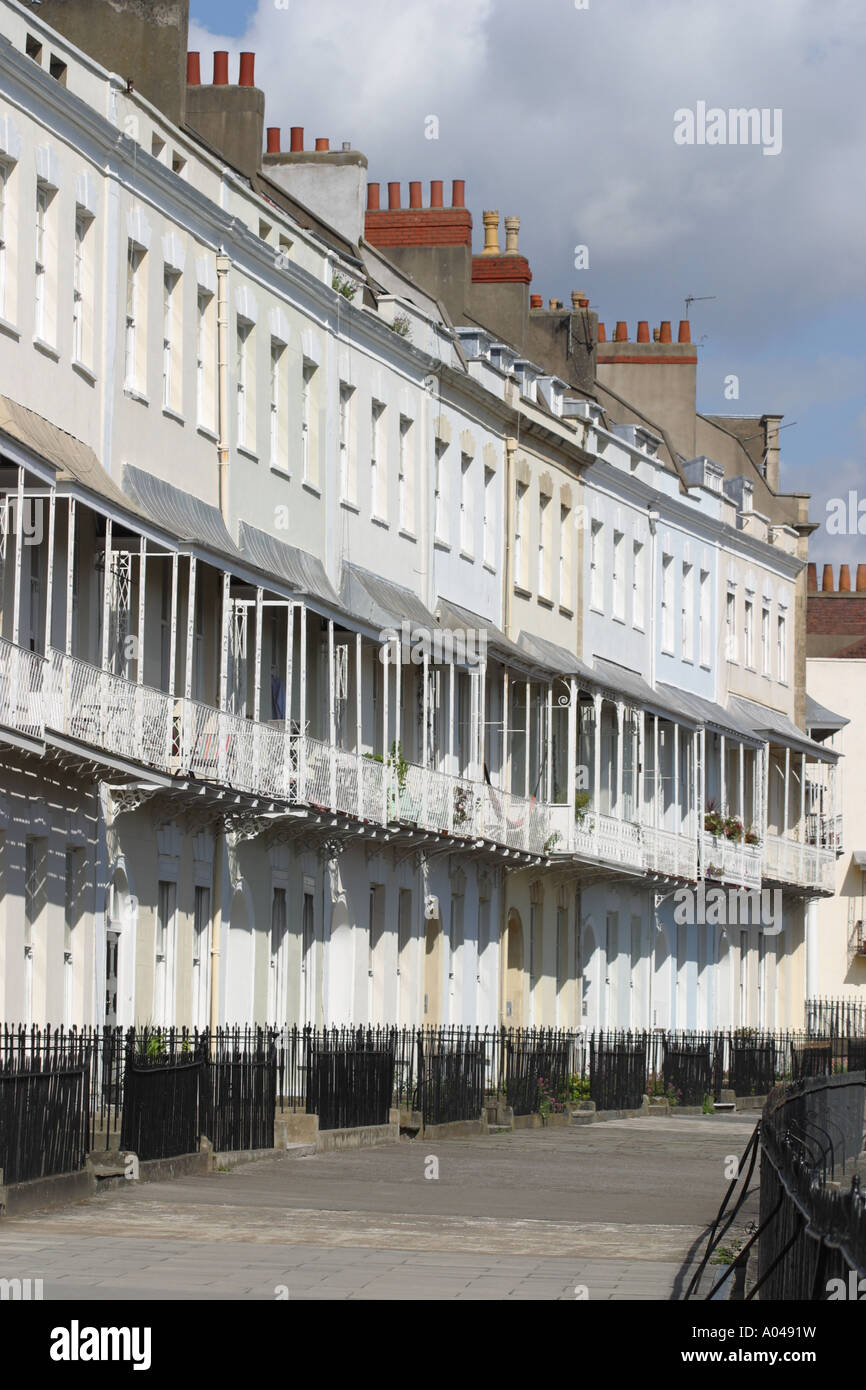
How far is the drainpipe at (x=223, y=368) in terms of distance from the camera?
2936 centimetres

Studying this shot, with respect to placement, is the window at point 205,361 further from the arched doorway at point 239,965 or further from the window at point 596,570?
the window at point 596,570

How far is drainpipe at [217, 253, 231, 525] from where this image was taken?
29.4 m

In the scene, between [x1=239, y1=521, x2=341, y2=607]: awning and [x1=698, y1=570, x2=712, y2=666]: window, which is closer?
[x1=239, y1=521, x2=341, y2=607]: awning

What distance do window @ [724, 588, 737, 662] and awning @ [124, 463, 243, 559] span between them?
933 inches

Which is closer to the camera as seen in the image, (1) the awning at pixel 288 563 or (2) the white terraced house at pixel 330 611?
(2) the white terraced house at pixel 330 611

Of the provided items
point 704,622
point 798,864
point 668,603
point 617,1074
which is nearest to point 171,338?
point 617,1074

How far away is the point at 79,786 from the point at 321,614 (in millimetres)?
5971

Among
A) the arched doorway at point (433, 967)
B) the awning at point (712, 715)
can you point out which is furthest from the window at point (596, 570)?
the arched doorway at point (433, 967)

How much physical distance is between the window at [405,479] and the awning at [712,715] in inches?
452

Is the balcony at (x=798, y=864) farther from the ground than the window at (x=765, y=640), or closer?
closer

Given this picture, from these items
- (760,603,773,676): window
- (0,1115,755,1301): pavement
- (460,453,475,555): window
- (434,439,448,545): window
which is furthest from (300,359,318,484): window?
(760,603,773,676): window

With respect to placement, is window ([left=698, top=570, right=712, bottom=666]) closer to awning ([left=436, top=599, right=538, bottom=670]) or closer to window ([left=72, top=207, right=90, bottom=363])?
awning ([left=436, top=599, right=538, bottom=670])
